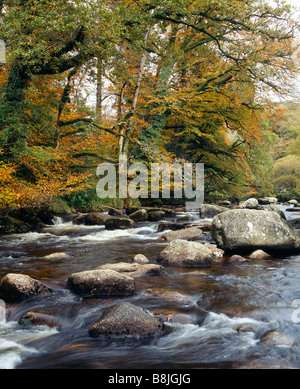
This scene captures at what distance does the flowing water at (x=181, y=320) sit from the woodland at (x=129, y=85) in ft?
14.3

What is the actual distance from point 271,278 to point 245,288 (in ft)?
2.71

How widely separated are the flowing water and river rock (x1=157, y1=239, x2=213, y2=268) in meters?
0.24

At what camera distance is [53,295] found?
179 inches

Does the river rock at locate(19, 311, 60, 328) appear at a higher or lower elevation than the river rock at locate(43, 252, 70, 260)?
lower

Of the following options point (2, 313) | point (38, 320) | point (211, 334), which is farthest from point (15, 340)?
point (211, 334)

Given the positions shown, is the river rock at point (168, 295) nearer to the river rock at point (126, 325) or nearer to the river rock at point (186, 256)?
the river rock at point (126, 325)

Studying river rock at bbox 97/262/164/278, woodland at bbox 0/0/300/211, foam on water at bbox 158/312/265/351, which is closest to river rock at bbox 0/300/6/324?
river rock at bbox 97/262/164/278

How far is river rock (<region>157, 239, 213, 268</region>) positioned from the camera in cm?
612

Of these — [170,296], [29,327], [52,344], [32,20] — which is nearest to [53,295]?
[29,327]

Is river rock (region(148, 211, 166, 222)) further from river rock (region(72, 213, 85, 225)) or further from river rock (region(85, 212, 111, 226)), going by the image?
river rock (region(72, 213, 85, 225))

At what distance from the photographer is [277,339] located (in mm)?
3232

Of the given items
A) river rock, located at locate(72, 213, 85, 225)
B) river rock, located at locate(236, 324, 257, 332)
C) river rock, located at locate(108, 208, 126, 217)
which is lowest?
river rock, located at locate(236, 324, 257, 332)

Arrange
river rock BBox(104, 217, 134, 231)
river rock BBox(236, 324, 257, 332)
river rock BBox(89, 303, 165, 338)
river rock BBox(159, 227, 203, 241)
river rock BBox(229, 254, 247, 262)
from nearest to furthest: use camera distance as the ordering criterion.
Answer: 1. river rock BBox(89, 303, 165, 338)
2. river rock BBox(236, 324, 257, 332)
3. river rock BBox(229, 254, 247, 262)
4. river rock BBox(159, 227, 203, 241)
5. river rock BBox(104, 217, 134, 231)
